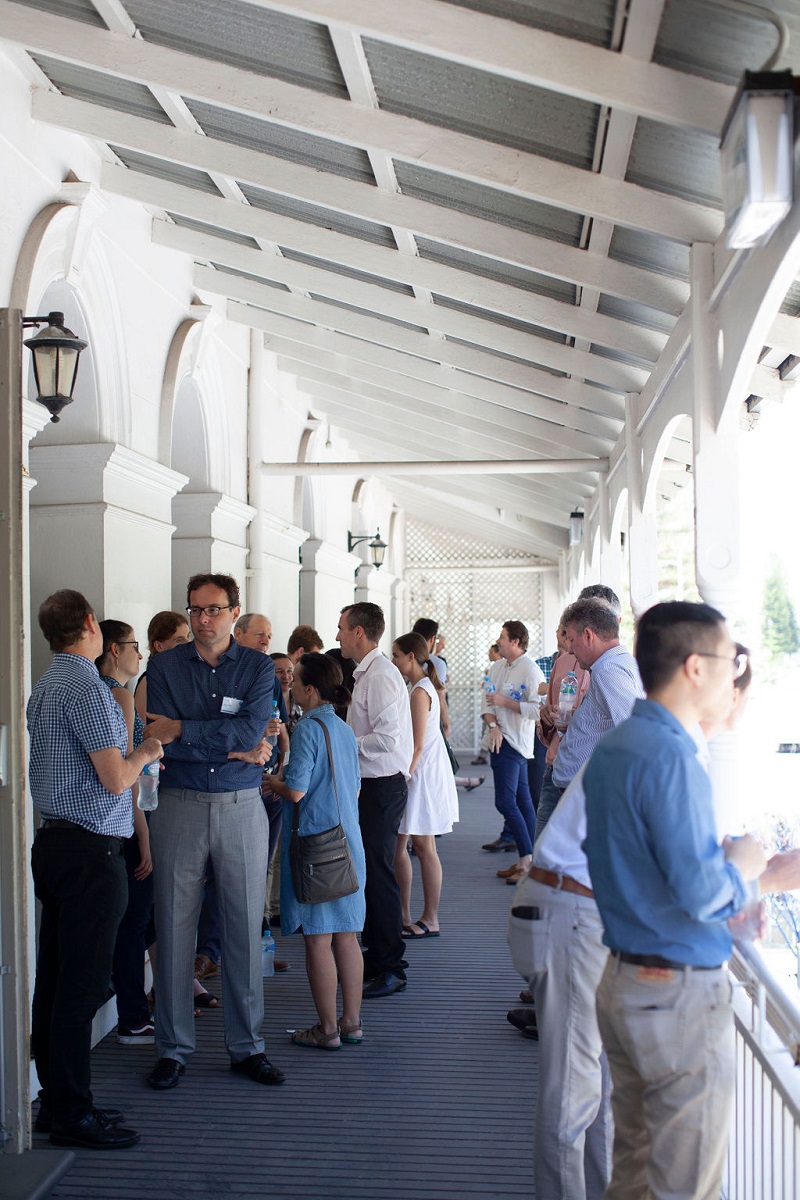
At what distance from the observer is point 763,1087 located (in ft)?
7.57

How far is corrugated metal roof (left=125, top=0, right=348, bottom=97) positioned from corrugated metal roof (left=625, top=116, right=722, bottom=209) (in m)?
1.09

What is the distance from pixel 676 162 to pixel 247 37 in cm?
155

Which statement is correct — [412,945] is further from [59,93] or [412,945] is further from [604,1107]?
[59,93]

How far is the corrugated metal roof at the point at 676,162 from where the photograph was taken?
3361 millimetres

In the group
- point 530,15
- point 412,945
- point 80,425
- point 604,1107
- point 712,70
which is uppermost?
point 530,15

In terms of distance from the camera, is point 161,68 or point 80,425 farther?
point 80,425

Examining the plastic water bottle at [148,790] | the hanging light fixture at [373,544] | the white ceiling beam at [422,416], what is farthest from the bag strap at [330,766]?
the hanging light fixture at [373,544]

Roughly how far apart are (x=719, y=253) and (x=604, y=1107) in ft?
8.75

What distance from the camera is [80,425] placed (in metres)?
5.61

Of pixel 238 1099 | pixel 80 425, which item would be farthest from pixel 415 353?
pixel 238 1099

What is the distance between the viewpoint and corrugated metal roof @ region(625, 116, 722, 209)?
3361mm

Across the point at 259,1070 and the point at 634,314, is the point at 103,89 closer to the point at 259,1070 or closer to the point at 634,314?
the point at 634,314

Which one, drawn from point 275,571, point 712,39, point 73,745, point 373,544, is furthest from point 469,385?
point 373,544

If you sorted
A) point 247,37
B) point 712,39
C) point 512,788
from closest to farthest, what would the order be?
point 712,39 < point 247,37 < point 512,788
